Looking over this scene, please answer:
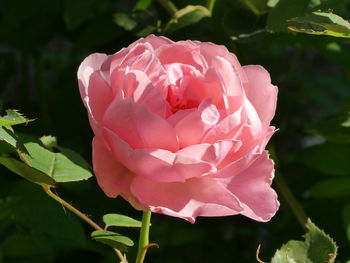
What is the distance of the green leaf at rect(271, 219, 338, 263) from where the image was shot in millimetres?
850

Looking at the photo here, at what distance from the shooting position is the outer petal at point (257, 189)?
2.27 feet

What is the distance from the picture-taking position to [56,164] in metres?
0.86

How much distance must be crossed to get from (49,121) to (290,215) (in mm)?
569

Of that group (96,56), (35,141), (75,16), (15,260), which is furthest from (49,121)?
(96,56)

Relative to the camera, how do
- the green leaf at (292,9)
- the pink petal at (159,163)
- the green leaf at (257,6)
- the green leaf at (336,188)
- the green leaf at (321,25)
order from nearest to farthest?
the pink petal at (159,163), the green leaf at (321,25), the green leaf at (292,9), the green leaf at (257,6), the green leaf at (336,188)

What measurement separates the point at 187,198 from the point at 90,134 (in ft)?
3.18

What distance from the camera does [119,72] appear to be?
0.70 m

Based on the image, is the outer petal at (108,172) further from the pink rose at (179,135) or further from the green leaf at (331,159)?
the green leaf at (331,159)

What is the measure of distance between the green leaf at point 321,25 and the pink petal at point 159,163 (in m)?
0.19

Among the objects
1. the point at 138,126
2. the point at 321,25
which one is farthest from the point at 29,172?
the point at 321,25

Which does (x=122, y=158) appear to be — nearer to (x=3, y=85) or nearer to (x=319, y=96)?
(x=3, y=85)

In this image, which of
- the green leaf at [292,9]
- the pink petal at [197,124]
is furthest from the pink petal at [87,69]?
the green leaf at [292,9]

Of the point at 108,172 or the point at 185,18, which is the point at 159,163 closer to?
the point at 108,172

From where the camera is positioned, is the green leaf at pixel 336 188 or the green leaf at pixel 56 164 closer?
the green leaf at pixel 56 164
